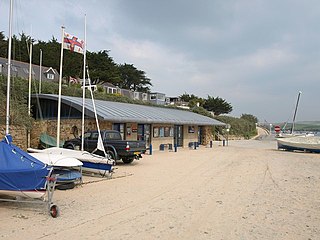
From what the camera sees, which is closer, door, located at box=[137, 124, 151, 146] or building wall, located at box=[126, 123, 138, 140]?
building wall, located at box=[126, 123, 138, 140]

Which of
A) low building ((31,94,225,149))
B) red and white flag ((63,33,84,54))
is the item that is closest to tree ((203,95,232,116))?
low building ((31,94,225,149))

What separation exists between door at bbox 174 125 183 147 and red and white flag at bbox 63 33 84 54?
48.0 ft

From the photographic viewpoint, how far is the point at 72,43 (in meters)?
13.7

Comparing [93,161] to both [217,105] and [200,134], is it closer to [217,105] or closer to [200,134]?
[200,134]

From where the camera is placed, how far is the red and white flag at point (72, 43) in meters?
13.4

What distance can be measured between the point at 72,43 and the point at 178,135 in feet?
52.3

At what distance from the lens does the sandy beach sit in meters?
5.33

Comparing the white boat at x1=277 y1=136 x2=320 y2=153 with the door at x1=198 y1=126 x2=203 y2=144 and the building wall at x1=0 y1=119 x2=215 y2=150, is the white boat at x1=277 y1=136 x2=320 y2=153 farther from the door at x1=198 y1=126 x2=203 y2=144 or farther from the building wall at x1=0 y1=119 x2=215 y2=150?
the building wall at x1=0 y1=119 x2=215 y2=150

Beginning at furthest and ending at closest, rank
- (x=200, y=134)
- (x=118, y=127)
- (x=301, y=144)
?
(x=200, y=134), (x=301, y=144), (x=118, y=127)

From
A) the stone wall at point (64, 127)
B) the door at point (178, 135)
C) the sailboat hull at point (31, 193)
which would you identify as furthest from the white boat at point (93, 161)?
the door at point (178, 135)

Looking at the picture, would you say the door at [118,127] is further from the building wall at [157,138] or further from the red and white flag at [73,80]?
the red and white flag at [73,80]

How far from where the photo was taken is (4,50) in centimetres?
4581

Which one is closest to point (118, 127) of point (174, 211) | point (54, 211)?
point (174, 211)

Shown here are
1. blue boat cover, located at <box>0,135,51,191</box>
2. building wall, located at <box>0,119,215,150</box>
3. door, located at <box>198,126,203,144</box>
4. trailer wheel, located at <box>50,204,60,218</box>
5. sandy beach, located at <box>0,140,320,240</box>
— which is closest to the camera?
sandy beach, located at <box>0,140,320,240</box>
